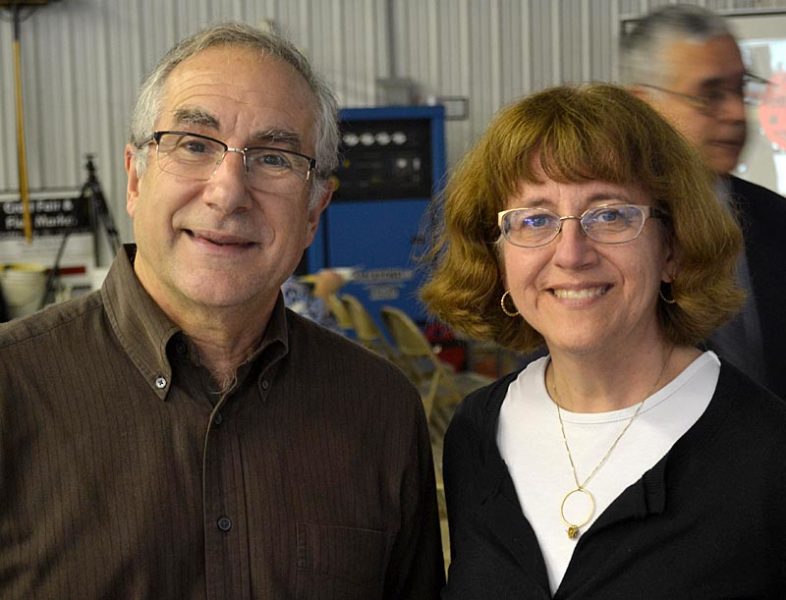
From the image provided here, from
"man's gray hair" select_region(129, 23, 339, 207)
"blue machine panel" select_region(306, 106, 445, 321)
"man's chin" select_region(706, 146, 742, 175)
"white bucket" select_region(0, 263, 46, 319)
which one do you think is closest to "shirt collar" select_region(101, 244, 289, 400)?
"man's gray hair" select_region(129, 23, 339, 207)

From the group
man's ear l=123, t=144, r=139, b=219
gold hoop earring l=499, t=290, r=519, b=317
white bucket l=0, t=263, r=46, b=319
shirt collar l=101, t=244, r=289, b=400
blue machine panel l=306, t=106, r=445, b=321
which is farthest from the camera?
blue machine panel l=306, t=106, r=445, b=321

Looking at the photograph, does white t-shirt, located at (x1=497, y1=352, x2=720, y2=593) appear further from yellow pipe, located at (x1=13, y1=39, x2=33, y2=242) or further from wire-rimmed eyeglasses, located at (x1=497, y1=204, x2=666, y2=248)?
yellow pipe, located at (x1=13, y1=39, x2=33, y2=242)

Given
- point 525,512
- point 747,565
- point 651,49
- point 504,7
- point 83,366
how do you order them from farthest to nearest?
point 504,7 → point 651,49 → point 525,512 → point 83,366 → point 747,565

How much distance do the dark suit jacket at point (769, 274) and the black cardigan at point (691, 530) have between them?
50 centimetres

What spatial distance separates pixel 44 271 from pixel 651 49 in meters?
5.31

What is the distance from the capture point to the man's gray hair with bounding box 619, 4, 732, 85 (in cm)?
234

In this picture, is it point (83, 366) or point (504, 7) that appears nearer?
point (83, 366)

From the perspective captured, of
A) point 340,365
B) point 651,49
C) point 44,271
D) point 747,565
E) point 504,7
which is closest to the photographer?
point 747,565

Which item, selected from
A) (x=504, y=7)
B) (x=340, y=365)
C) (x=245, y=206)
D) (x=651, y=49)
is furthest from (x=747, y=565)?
(x=504, y=7)

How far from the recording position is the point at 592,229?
1.68 m

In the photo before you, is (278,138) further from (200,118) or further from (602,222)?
(602,222)

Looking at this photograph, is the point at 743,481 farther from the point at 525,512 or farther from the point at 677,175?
the point at 677,175

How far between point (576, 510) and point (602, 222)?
0.48 m

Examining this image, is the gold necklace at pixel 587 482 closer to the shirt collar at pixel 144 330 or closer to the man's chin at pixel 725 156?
the shirt collar at pixel 144 330
